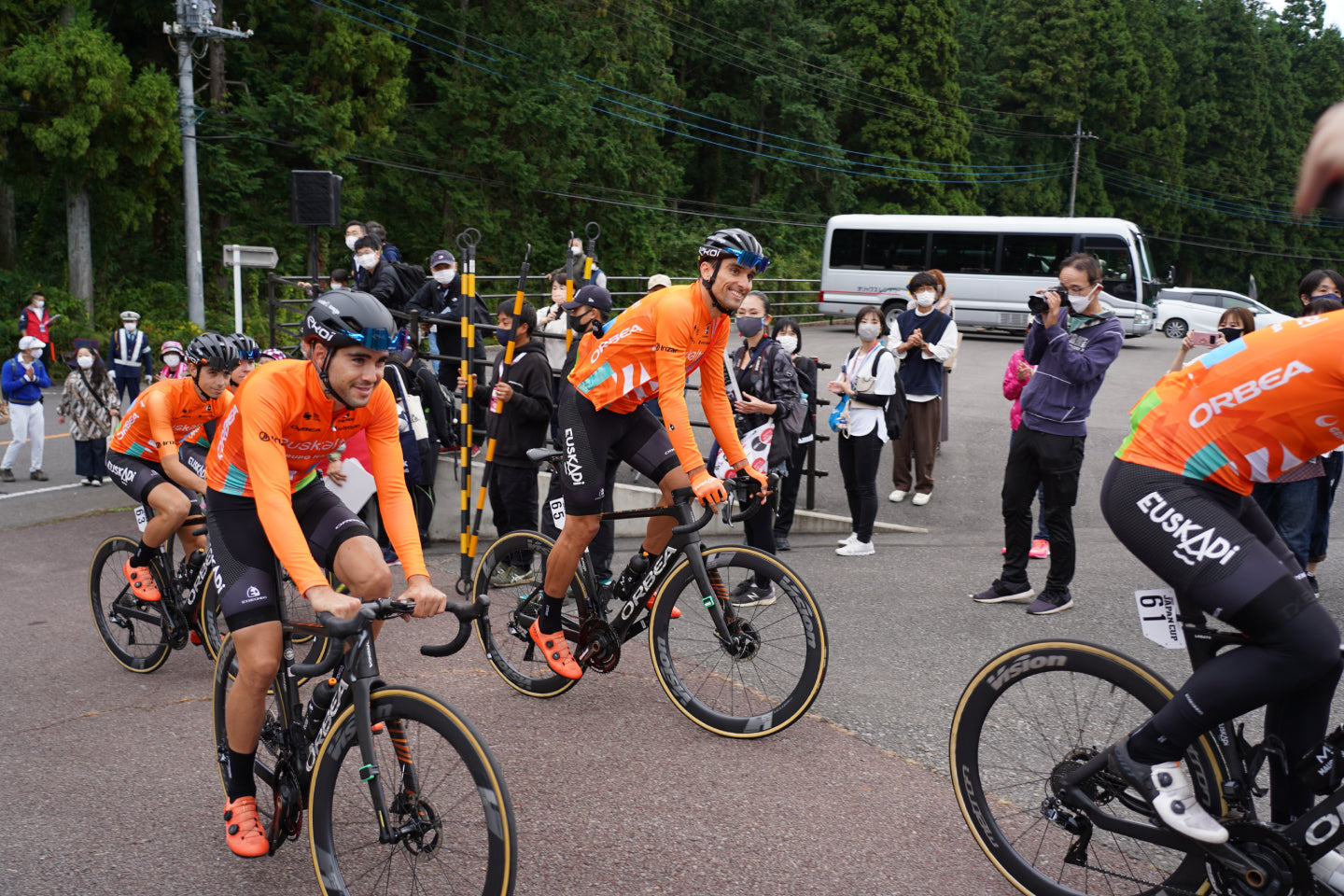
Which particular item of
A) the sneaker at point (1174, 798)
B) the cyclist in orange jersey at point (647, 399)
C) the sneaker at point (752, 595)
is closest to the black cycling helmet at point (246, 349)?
the cyclist in orange jersey at point (647, 399)

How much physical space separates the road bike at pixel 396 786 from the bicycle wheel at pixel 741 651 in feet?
6.06

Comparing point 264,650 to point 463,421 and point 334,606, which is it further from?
point 463,421

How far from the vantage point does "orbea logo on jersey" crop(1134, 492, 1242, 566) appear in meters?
2.97

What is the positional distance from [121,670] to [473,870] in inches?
149

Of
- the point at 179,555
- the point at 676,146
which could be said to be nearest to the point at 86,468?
the point at 179,555

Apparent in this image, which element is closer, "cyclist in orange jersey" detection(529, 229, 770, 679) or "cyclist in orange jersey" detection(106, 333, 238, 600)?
"cyclist in orange jersey" detection(529, 229, 770, 679)

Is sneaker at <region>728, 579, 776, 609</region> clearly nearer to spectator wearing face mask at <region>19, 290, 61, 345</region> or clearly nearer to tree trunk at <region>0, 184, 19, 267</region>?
spectator wearing face mask at <region>19, 290, 61, 345</region>

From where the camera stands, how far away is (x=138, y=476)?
603 cm

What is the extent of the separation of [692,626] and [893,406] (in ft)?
15.6

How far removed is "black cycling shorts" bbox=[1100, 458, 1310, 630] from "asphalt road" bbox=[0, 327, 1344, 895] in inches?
48.7

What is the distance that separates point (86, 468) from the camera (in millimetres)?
11789

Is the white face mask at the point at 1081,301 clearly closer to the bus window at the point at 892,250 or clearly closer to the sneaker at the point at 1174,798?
the sneaker at the point at 1174,798

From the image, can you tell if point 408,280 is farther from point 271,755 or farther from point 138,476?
point 271,755

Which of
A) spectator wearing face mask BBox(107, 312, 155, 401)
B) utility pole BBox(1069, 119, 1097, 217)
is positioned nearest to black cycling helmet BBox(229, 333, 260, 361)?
spectator wearing face mask BBox(107, 312, 155, 401)
